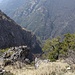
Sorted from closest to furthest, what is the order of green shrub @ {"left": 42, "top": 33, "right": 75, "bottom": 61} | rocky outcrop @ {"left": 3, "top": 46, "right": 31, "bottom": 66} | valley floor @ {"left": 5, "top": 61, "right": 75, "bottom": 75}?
valley floor @ {"left": 5, "top": 61, "right": 75, "bottom": 75} < rocky outcrop @ {"left": 3, "top": 46, "right": 31, "bottom": 66} < green shrub @ {"left": 42, "top": 33, "right": 75, "bottom": 61}

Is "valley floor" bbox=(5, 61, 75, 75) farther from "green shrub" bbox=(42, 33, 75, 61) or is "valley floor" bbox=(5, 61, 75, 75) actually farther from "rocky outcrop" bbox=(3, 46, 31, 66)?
"green shrub" bbox=(42, 33, 75, 61)

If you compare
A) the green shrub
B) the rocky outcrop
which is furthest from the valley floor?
the green shrub

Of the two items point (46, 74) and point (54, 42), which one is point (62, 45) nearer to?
point (54, 42)

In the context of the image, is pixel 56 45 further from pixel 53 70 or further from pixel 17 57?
pixel 53 70

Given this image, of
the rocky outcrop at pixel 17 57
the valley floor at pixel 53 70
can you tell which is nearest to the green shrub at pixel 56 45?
the rocky outcrop at pixel 17 57

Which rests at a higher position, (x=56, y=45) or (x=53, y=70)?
(x=53, y=70)

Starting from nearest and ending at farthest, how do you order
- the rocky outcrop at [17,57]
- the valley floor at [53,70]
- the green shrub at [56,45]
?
the valley floor at [53,70]
the rocky outcrop at [17,57]
the green shrub at [56,45]

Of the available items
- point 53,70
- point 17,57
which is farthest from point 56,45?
point 53,70

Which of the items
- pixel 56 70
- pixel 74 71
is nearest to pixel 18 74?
pixel 56 70

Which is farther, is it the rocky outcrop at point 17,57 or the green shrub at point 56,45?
the green shrub at point 56,45

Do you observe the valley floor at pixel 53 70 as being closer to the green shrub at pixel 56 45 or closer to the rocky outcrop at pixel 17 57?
the rocky outcrop at pixel 17 57

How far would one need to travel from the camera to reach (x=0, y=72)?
59.5ft

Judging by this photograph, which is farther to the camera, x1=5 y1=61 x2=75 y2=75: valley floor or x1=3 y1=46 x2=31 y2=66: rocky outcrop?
x1=3 y1=46 x2=31 y2=66: rocky outcrop

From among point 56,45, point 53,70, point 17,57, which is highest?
point 17,57
